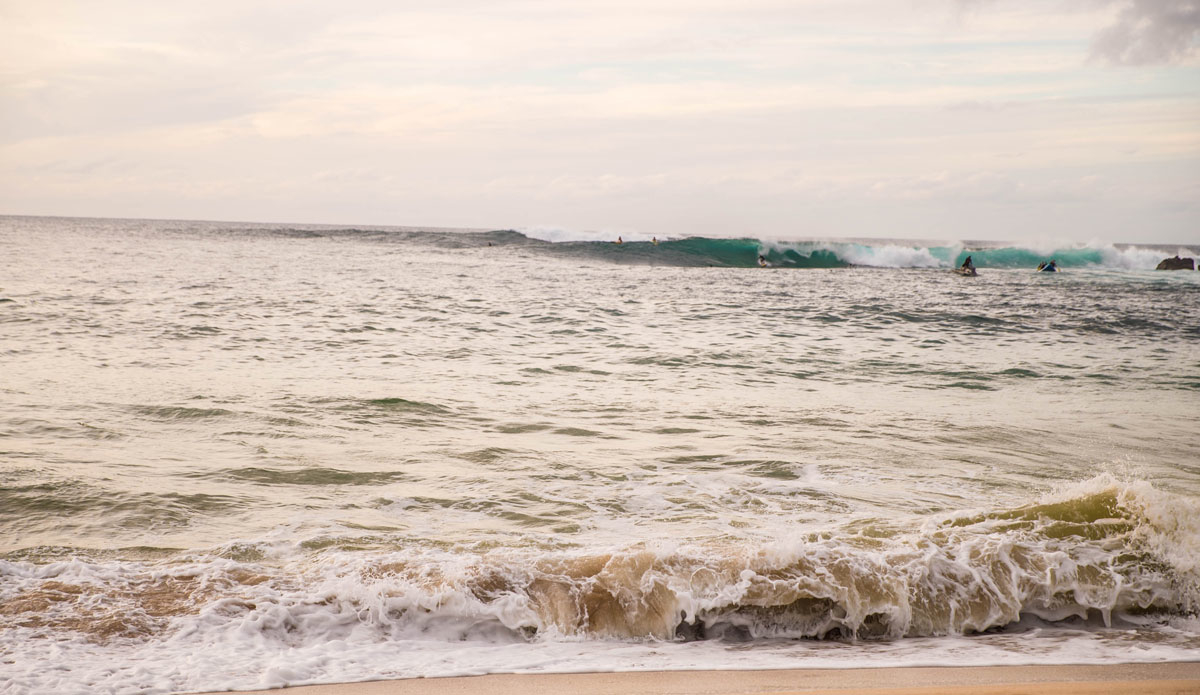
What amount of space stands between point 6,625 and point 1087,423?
340 inches

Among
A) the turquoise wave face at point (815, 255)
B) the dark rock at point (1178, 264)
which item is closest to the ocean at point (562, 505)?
the turquoise wave face at point (815, 255)

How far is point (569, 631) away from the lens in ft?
10.9

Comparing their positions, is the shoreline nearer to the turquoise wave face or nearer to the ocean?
the ocean

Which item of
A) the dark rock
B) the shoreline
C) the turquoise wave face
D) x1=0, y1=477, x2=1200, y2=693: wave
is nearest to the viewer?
the shoreline

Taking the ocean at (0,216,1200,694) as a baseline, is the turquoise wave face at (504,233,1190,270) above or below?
above

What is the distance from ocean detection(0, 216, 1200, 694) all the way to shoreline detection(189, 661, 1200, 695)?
9 centimetres

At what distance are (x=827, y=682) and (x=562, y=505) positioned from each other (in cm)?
224

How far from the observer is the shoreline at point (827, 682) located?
272 cm

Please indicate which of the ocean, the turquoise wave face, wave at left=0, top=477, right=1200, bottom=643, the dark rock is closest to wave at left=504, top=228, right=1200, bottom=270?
the turquoise wave face

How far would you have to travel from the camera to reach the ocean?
126 inches

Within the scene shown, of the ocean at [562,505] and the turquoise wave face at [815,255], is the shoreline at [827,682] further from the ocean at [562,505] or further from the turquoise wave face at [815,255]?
the turquoise wave face at [815,255]

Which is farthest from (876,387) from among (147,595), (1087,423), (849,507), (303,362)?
(147,595)

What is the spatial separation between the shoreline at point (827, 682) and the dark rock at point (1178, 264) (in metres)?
52.2

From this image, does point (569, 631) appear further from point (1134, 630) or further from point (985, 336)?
point (985, 336)
